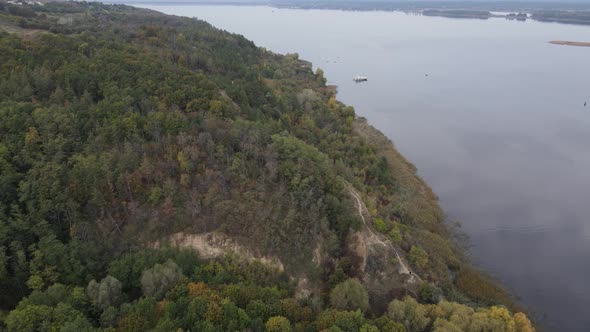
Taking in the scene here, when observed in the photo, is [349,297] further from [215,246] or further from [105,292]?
[105,292]

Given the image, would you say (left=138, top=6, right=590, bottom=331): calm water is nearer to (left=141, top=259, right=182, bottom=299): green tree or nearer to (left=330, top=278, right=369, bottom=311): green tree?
(left=330, top=278, right=369, bottom=311): green tree

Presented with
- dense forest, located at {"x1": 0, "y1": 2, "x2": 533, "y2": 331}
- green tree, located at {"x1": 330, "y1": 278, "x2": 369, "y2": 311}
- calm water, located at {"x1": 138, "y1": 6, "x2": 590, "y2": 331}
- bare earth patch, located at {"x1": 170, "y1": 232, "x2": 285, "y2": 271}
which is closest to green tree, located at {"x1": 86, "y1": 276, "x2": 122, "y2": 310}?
dense forest, located at {"x1": 0, "y1": 2, "x2": 533, "y2": 331}

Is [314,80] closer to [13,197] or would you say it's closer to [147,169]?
[147,169]

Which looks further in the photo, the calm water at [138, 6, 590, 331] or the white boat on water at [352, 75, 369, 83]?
the white boat on water at [352, 75, 369, 83]

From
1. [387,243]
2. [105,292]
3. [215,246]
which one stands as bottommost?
[387,243]

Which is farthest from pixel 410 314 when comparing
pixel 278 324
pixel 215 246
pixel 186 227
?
pixel 186 227

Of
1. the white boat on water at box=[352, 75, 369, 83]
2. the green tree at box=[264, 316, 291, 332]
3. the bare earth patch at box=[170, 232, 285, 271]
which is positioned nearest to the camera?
the green tree at box=[264, 316, 291, 332]

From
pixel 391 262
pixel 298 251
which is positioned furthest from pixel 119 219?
pixel 391 262
